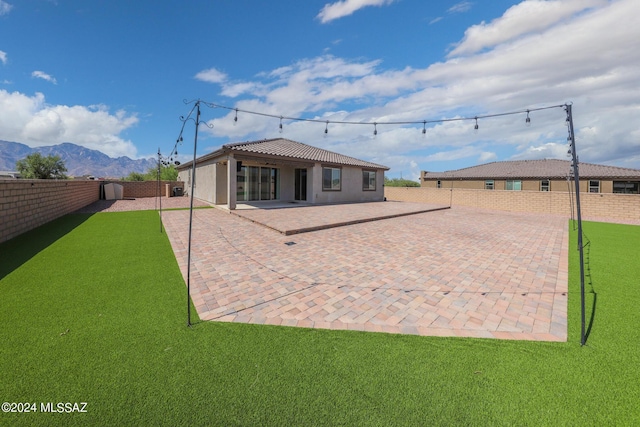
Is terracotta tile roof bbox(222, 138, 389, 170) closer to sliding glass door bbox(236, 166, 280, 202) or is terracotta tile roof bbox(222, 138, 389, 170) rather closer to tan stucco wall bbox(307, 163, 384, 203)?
tan stucco wall bbox(307, 163, 384, 203)

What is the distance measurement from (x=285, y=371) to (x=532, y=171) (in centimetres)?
3573

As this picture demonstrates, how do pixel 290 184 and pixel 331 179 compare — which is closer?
pixel 331 179

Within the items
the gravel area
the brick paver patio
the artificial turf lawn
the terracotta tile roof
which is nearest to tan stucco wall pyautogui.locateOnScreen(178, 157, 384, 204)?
the terracotta tile roof

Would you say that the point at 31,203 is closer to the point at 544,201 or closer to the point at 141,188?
the point at 141,188

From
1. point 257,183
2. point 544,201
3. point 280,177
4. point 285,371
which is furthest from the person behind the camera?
point 280,177

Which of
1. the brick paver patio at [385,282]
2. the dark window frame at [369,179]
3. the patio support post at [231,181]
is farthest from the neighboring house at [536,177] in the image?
the patio support post at [231,181]

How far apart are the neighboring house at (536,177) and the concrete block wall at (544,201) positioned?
498 centimetres

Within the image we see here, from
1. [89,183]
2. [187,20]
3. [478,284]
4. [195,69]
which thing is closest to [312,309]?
[478,284]

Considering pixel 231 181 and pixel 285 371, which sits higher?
pixel 231 181

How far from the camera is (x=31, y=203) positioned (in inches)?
322

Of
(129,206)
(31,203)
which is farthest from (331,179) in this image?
(31,203)

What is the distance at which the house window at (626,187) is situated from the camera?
2284cm

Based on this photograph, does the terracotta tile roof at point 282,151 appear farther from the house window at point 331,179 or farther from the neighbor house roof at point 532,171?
the neighbor house roof at point 532,171

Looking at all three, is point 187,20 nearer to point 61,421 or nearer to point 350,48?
point 350,48
